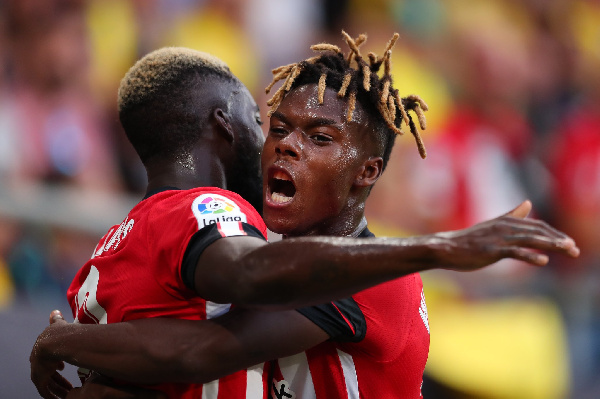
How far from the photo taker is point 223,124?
2.99m

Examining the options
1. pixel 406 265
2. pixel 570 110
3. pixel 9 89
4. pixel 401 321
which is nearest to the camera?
pixel 406 265

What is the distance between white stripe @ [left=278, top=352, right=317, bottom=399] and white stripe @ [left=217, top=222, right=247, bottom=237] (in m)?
0.62

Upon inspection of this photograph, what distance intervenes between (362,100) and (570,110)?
5.00m

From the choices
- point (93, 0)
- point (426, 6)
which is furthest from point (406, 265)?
point (426, 6)

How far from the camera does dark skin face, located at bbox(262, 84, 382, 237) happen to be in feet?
9.11

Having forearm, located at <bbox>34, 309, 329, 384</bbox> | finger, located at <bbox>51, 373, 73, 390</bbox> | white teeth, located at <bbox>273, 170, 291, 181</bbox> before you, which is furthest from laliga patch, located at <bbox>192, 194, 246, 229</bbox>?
finger, located at <bbox>51, 373, 73, 390</bbox>

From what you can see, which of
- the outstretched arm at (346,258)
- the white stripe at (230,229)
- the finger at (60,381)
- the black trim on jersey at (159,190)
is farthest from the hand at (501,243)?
the finger at (60,381)

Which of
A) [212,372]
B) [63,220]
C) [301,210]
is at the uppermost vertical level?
[301,210]

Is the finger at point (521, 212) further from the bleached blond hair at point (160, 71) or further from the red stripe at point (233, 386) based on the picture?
the bleached blond hair at point (160, 71)

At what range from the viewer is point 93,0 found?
6.55 meters

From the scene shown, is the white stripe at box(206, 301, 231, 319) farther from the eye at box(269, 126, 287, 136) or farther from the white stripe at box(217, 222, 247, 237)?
the eye at box(269, 126, 287, 136)

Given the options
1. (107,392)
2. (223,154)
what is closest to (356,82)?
(223,154)

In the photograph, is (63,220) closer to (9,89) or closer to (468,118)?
(9,89)

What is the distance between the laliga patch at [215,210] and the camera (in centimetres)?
228
